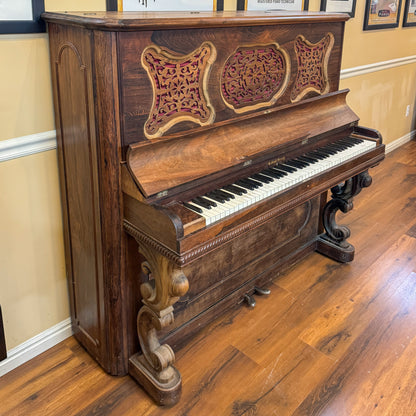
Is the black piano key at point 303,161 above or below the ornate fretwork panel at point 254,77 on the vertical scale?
below

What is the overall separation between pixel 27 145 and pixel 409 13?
3662 millimetres

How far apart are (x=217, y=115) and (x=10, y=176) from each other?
0.76m

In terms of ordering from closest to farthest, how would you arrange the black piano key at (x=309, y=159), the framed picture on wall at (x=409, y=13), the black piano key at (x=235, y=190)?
the black piano key at (x=235, y=190)
the black piano key at (x=309, y=159)
the framed picture on wall at (x=409, y=13)

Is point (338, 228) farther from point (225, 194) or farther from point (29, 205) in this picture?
point (29, 205)

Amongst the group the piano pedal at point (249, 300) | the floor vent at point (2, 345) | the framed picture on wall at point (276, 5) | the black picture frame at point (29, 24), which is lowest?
the piano pedal at point (249, 300)

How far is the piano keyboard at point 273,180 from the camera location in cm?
154

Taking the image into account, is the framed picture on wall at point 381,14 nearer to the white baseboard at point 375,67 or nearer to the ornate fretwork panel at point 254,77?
the white baseboard at point 375,67

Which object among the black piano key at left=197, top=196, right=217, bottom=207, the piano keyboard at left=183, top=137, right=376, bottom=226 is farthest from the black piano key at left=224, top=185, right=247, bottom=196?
the black piano key at left=197, top=196, right=217, bottom=207

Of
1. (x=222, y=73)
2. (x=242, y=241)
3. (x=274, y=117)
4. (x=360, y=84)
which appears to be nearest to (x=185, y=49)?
(x=222, y=73)

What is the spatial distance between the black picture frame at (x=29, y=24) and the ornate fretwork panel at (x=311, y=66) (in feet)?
3.35

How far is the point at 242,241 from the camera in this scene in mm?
2113

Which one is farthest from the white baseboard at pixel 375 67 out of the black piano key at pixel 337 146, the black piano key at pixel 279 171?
the black piano key at pixel 279 171

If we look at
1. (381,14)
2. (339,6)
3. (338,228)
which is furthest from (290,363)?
(381,14)

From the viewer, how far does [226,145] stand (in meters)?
1.71
